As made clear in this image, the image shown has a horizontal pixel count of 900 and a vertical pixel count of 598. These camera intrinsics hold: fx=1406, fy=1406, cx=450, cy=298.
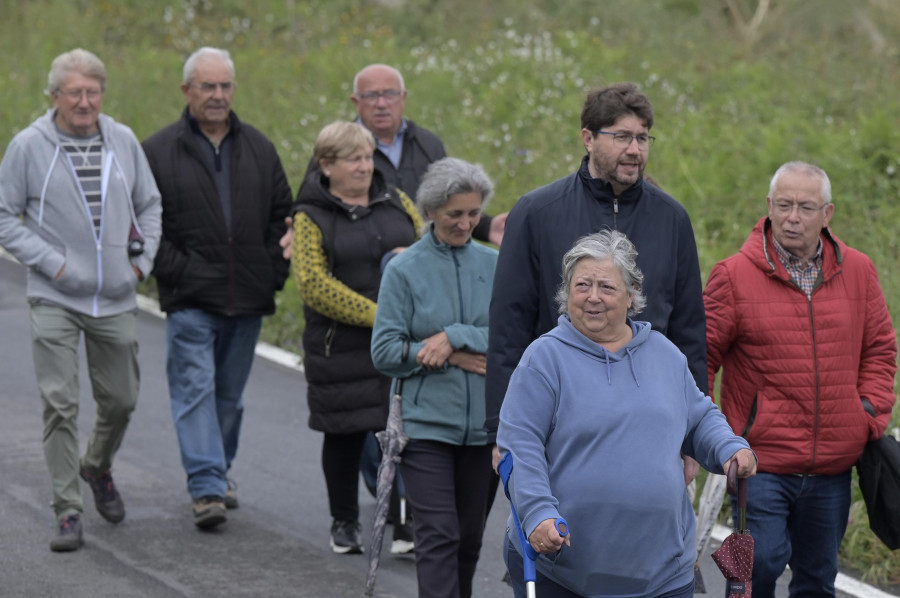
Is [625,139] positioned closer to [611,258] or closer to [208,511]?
[611,258]

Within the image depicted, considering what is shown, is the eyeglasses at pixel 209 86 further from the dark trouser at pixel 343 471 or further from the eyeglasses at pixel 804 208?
Answer: the eyeglasses at pixel 804 208

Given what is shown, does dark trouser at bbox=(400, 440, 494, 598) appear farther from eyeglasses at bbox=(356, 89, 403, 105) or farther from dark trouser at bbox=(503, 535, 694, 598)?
eyeglasses at bbox=(356, 89, 403, 105)

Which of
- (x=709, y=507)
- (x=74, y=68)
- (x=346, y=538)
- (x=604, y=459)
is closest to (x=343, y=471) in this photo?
(x=346, y=538)

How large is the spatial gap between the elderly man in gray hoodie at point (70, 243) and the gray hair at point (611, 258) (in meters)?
3.15

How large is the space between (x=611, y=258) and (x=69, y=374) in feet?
11.3

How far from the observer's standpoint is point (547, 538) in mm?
3879

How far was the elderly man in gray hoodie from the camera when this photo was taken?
6684mm

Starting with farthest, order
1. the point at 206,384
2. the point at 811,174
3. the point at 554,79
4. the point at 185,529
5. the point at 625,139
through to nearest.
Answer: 1. the point at 554,79
2. the point at 206,384
3. the point at 185,529
4. the point at 811,174
5. the point at 625,139

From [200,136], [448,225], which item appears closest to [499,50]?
[200,136]

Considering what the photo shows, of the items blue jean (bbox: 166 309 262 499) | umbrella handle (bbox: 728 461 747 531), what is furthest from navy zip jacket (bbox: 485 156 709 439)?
blue jean (bbox: 166 309 262 499)

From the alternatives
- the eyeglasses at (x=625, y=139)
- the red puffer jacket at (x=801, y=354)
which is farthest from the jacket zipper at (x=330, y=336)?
the eyeglasses at (x=625, y=139)

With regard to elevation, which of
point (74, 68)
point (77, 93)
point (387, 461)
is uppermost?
point (74, 68)

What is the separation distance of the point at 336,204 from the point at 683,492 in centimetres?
293

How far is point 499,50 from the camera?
662 inches
